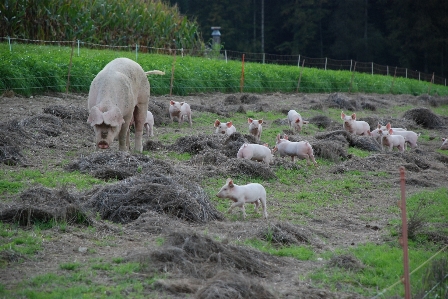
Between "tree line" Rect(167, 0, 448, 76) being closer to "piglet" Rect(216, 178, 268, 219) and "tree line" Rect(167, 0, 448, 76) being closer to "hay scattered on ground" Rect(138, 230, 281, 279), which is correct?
"piglet" Rect(216, 178, 268, 219)

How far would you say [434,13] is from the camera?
56.2 meters

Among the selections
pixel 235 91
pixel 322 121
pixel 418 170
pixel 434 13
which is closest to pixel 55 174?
pixel 418 170

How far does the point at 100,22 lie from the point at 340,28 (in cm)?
3314

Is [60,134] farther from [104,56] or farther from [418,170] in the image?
[104,56]

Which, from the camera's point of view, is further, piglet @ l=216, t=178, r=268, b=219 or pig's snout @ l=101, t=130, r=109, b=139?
pig's snout @ l=101, t=130, r=109, b=139

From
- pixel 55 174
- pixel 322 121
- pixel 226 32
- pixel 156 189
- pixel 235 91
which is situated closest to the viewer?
pixel 156 189

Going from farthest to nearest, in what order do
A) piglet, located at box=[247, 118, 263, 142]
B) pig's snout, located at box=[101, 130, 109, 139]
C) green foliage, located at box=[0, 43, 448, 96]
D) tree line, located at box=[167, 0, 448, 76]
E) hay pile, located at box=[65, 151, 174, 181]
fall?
tree line, located at box=[167, 0, 448, 76], green foliage, located at box=[0, 43, 448, 96], piglet, located at box=[247, 118, 263, 142], pig's snout, located at box=[101, 130, 109, 139], hay pile, located at box=[65, 151, 174, 181]

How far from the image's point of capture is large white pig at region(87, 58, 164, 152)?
1016 cm

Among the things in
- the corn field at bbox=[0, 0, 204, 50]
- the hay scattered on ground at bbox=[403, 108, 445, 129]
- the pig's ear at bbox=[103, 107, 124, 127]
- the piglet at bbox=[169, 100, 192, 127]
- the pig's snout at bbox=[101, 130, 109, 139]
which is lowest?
the hay scattered on ground at bbox=[403, 108, 445, 129]

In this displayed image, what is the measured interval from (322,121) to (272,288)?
12.6 meters

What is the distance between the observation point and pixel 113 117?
10.2 metres

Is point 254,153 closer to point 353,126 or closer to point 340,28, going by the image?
point 353,126

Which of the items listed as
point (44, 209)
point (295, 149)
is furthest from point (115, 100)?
point (44, 209)

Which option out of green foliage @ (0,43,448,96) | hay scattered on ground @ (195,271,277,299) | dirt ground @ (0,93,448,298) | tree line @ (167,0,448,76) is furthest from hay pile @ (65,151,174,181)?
tree line @ (167,0,448,76)
